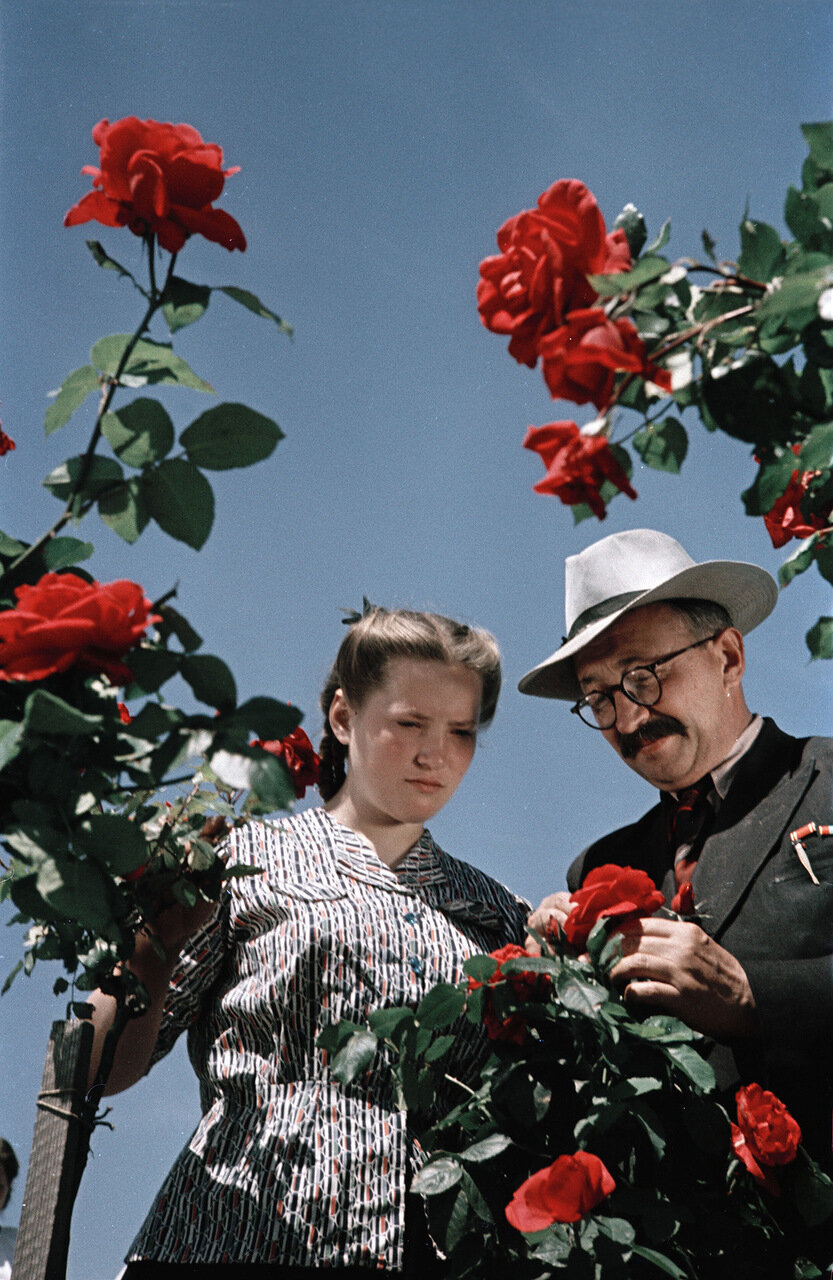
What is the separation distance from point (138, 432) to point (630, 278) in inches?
22.0

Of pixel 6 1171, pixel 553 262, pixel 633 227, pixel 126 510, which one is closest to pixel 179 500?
pixel 126 510

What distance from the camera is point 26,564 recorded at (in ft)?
4.58

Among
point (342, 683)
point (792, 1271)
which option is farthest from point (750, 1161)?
point (342, 683)

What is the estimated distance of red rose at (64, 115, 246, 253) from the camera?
133 cm

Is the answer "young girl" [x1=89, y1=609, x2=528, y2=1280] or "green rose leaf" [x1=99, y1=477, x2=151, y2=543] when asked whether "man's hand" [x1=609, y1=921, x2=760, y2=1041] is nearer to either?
"young girl" [x1=89, y1=609, x2=528, y2=1280]

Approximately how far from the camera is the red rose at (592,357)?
46.3 inches

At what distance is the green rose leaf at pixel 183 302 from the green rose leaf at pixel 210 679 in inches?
15.3

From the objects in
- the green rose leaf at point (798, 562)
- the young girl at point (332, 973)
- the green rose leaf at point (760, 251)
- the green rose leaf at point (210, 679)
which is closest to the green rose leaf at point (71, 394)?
the green rose leaf at point (210, 679)

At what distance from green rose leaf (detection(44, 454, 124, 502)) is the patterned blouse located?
1013mm

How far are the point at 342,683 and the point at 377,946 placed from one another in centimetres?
66

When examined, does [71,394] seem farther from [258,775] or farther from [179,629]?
[258,775]

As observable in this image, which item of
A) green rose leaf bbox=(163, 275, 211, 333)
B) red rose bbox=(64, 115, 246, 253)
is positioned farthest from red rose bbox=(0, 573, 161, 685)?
red rose bbox=(64, 115, 246, 253)

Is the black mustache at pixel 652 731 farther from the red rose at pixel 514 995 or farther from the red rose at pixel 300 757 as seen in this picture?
the red rose at pixel 514 995

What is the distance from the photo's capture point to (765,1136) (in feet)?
5.60
